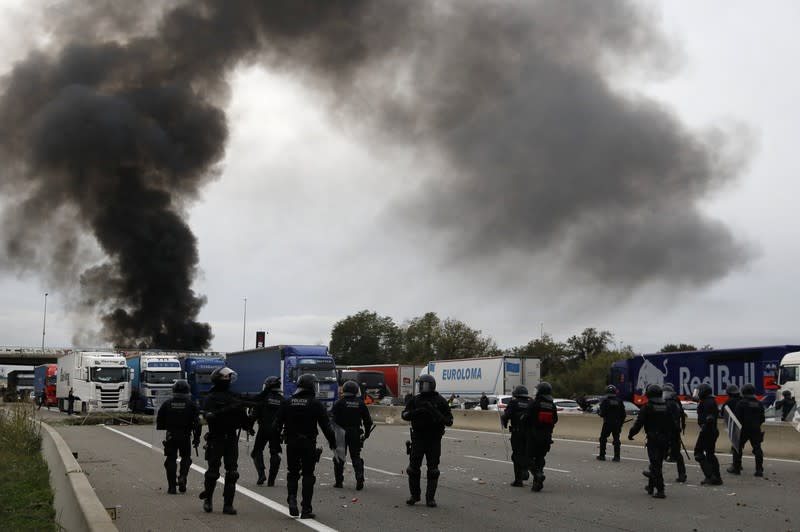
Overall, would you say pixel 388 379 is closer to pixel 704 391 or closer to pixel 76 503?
pixel 704 391

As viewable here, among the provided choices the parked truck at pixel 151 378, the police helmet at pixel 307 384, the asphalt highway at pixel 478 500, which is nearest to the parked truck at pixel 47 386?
the parked truck at pixel 151 378

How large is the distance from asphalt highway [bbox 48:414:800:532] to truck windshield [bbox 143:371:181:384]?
73.5ft

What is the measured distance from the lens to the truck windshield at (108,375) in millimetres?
37906

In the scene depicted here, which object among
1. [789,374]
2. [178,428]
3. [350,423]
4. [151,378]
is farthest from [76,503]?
[151,378]

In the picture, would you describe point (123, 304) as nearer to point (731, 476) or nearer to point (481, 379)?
point (481, 379)

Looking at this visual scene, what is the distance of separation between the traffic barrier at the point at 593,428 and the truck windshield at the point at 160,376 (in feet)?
33.1

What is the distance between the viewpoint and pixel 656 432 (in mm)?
11836

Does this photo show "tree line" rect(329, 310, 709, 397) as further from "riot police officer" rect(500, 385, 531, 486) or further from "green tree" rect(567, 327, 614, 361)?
"riot police officer" rect(500, 385, 531, 486)

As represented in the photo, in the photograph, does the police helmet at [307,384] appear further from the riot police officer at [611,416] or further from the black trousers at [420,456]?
the riot police officer at [611,416]

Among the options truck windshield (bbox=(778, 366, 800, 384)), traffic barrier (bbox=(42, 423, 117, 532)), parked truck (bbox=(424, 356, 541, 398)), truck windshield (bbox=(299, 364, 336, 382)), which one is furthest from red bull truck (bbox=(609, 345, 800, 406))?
traffic barrier (bbox=(42, 423, 117, 532))

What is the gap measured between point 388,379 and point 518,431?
4659cm

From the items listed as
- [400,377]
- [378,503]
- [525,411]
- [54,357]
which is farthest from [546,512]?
[54,357]

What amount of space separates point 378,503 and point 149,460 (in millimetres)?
7858

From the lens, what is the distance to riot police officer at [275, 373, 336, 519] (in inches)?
369
